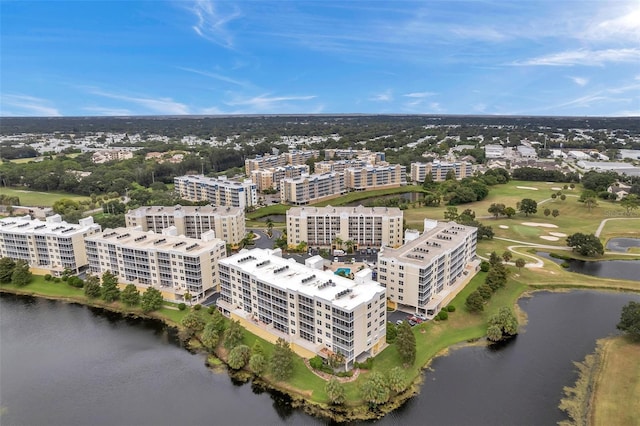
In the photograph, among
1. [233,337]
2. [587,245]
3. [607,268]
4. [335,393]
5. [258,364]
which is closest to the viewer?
[335,393]

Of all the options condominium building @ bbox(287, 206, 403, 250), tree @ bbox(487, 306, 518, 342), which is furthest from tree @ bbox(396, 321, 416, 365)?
condominium building @ bbox(287, 206, 403, 250)

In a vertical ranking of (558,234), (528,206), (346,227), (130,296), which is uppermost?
(346,227)

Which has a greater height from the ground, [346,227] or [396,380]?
[346,227]

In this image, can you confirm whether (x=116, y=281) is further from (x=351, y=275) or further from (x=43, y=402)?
(x=351, y=275)

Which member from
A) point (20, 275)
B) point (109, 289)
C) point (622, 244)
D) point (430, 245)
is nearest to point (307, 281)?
point (430, 245)

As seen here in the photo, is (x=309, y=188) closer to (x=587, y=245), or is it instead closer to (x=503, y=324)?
(x=587, y=245)

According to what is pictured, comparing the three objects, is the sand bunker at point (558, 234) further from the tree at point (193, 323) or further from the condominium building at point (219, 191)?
the tree at point (193, 323)

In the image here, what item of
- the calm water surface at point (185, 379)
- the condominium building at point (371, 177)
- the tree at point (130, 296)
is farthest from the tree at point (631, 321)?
the condominium building at point (371, 177)
